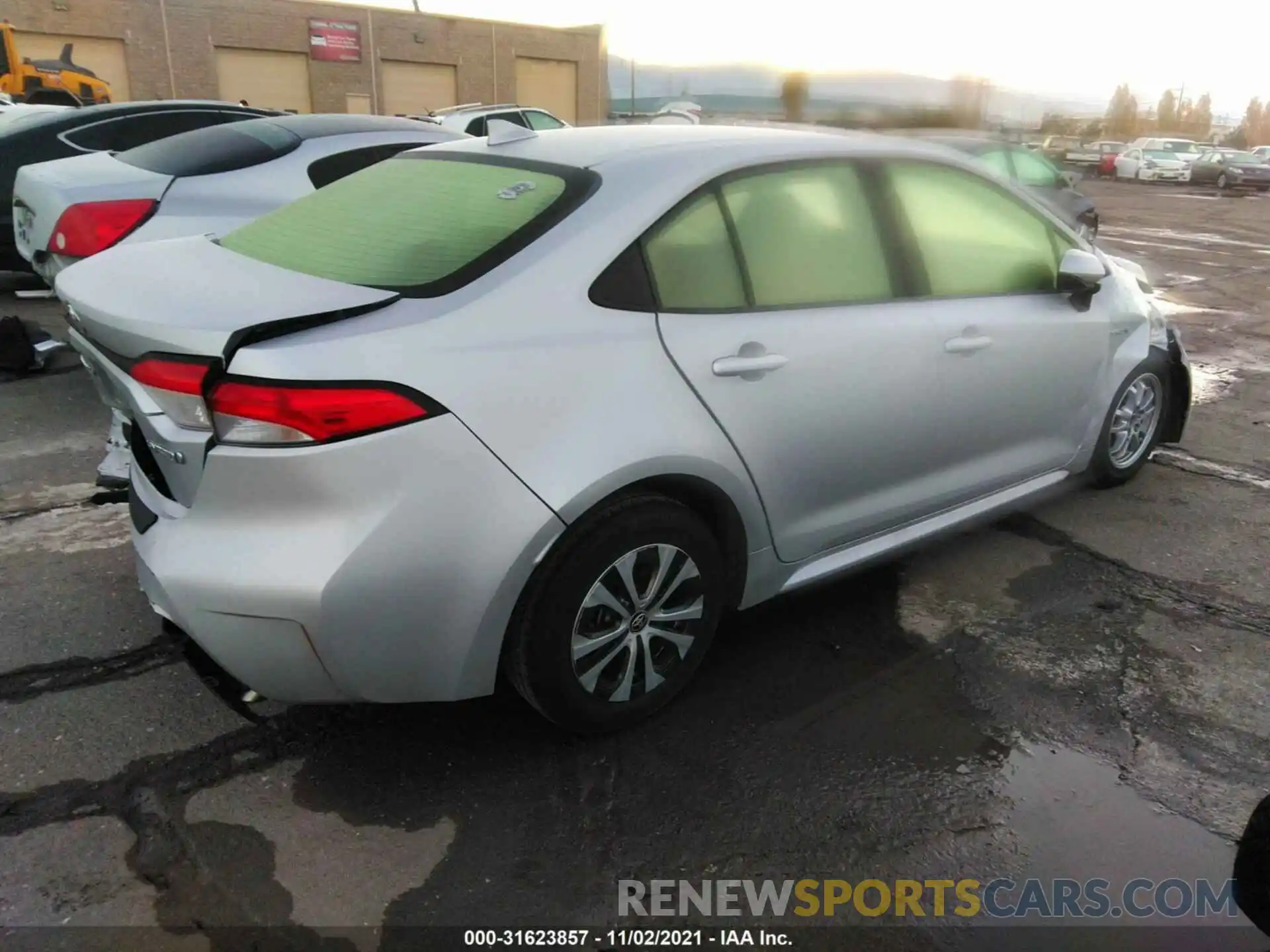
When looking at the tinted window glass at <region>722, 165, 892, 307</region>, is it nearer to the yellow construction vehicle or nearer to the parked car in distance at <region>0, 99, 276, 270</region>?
the parked car in distance at <region>0, 99, 276, 270</region>

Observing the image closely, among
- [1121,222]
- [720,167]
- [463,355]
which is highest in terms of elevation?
[720,167]

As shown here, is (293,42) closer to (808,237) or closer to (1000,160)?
(1000,160)

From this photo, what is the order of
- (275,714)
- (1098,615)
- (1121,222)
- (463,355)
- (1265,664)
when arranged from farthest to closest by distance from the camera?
(1121,222), (1098,615), (1265,664), (275,714), (463,355)

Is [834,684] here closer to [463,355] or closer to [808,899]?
[808,899]

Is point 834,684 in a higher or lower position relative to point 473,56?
lower

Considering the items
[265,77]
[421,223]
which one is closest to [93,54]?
[265,77]

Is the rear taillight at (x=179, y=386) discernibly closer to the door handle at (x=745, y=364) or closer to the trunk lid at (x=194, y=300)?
the trunk lid at (x=194, y=300)

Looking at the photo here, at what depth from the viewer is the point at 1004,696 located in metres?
3.01

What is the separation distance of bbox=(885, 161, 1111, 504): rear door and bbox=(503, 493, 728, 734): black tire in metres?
1.07

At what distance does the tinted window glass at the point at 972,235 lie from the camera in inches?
130

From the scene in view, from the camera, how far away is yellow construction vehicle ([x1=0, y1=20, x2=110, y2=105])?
20125mm

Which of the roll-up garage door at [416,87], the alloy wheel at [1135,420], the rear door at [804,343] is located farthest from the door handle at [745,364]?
the roll-up garage door at [416,87]

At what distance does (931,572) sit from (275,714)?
2412 mm

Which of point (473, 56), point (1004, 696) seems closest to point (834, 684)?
point (1004, 696)
